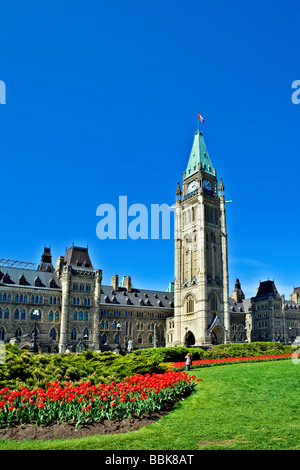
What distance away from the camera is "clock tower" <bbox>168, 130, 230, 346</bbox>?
71500 mm

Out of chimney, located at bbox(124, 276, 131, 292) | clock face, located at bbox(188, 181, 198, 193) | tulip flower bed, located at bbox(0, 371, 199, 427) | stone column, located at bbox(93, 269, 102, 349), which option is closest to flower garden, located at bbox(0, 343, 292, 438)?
tulip flower bed, located at bbox(0, 371, 199, 427)

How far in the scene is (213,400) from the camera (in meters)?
14.6

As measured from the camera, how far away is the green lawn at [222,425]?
9.26 m

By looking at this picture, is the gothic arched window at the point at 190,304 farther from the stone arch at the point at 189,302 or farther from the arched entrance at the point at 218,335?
the arched entrance at the point at 218,335

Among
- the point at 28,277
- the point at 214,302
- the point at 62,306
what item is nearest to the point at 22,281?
the point at 28,277

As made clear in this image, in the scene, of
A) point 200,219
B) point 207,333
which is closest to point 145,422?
point 207,333

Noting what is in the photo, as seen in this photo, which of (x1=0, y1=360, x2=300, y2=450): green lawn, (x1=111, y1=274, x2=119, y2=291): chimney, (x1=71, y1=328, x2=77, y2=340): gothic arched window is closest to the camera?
(x1=0, y1=360, x2=300, y2=450): green lawn

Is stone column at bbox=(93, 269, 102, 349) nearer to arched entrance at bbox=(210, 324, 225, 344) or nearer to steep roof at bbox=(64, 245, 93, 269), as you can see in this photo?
steep roof at bbox=(64, 245, 93, 269)

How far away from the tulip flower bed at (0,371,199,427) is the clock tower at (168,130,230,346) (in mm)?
56192

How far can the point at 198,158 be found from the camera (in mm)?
84750

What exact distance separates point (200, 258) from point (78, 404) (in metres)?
63.5

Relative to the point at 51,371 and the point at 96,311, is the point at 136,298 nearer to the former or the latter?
the point at 96,311

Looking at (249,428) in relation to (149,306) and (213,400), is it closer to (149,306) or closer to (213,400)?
(213,400)
